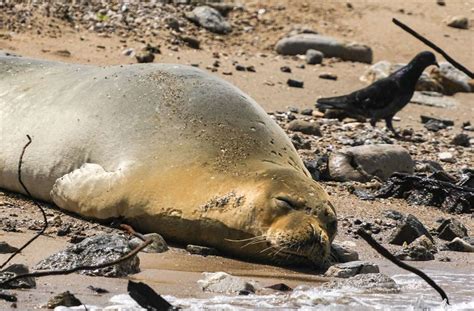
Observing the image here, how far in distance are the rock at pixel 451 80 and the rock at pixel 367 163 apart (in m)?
4.64

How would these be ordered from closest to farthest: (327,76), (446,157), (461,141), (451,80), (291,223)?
1. (291,223)
2. (446,157)
3. (461,141)
4. (327,76)
5. (451,80)

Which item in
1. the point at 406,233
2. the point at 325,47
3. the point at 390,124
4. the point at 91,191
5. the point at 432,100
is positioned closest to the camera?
the point at 91,191

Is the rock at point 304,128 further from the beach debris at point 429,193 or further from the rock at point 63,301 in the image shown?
the rock at point 63,301

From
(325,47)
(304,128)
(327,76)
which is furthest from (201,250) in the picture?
(325,47)

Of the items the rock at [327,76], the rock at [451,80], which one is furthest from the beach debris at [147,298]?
the rock at [451,80]

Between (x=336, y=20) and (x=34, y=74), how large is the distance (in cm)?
756

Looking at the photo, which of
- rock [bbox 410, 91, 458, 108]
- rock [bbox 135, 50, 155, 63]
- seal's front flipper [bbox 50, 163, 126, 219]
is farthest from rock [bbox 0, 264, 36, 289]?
rock [bbox 410, 91, 458, 108]

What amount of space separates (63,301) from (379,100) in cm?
662

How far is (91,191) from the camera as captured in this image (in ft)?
18.4

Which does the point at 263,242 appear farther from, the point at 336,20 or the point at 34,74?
the point at 336,20

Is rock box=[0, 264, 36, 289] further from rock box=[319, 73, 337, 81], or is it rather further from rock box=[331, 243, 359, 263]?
rock box=[319, 73, 337, 81]

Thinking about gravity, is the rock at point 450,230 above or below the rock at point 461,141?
above

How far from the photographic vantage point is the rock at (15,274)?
4.23 m

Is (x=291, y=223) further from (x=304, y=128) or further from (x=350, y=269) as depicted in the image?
(x=304, y=128)
